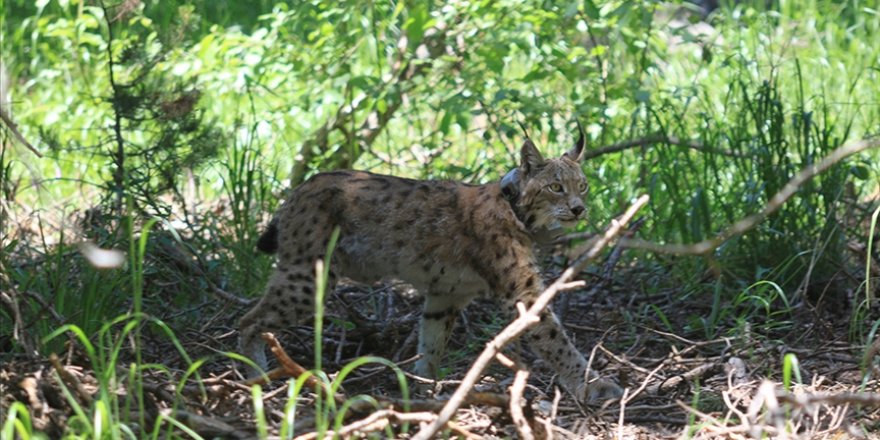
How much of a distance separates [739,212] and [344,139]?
287 centimetres

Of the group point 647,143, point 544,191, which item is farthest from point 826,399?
point 647,143

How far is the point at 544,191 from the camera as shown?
6.33m

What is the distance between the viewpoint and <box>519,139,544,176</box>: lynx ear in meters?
6.35

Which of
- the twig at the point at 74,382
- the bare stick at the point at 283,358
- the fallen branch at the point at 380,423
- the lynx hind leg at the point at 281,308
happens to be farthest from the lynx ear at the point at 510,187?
the twig at the point at 74,382

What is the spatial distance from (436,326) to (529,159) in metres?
0.93

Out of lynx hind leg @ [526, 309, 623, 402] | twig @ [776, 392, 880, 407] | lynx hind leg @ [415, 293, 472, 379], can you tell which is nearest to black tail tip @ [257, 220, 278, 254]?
lynx hind leg @ [415, 293, 472, 379]

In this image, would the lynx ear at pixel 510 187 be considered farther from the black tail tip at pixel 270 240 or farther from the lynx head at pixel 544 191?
the black tail tip at pixel 270 240

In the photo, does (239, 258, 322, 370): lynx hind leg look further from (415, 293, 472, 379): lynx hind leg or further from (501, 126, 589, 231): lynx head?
(501, 126, 589, 231): lynx head

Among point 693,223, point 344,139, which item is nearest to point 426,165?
point 344,139

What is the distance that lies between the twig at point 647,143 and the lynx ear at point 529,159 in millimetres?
1352

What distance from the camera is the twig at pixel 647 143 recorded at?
25.2ft

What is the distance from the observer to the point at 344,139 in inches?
357

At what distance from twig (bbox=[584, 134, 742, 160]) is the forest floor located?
801mm

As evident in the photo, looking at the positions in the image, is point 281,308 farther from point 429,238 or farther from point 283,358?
point 283,358
